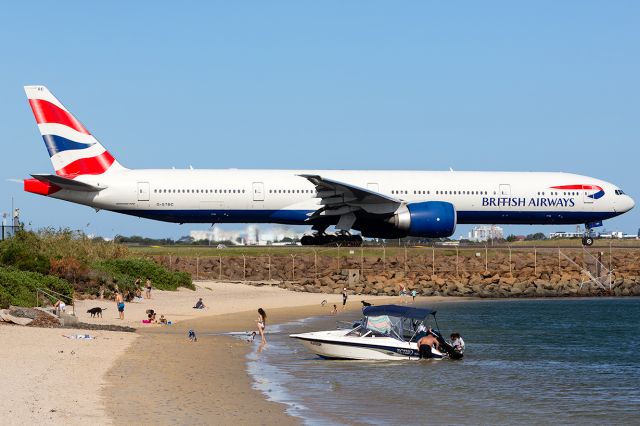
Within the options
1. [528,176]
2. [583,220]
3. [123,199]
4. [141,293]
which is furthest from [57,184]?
[583,220]

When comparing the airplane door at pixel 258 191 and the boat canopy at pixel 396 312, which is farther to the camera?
the airplane door at pixel 258 191

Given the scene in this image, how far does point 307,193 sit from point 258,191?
285cm

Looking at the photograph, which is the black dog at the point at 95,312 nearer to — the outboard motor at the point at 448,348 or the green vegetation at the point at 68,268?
the green vegetation at the point at 68,268

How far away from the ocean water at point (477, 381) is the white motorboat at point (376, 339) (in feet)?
1.04

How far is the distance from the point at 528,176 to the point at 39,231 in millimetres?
28533

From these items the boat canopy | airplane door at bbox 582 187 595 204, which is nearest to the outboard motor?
the boat canopy

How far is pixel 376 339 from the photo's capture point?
2642 centimetres

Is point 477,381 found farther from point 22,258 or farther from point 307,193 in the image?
point 307,193

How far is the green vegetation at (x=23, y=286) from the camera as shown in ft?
109

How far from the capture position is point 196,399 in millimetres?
19266

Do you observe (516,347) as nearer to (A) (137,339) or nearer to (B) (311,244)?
(A) (137,339)

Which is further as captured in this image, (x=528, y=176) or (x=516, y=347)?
(x=528, y=176)

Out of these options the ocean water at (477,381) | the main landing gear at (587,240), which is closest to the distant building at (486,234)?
the main landing gear at (587,240)

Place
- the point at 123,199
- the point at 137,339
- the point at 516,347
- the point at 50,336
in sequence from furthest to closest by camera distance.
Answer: the point at 123,199, the point at 516,347, the point at 137,339, the point at 50,336
